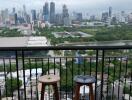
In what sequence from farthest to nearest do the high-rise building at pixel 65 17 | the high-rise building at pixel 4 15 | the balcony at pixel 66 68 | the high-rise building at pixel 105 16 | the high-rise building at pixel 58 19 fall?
the high-rise building at pixel 105 16
the high-rise building at pixel 58 19
the high-rise building at pixel 65 17
the high-rise building at pixel 4 15
the balcony at pixel 66 68

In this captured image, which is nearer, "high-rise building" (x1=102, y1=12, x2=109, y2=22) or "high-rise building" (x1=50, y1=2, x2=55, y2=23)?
"high-rise building" (x1=50, y1=2, x2=55, y2=23)

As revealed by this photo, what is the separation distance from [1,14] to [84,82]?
993 inches

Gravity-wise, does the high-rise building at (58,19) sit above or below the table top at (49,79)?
above

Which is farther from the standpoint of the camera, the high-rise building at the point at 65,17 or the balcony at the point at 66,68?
the high-rise building at the point at 65,17

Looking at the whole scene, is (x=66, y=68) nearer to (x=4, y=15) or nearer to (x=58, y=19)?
(x=4, y=15)

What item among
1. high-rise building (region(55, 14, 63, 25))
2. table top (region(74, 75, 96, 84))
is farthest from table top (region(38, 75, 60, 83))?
high-rise building (region(55, 14, 63, 25))

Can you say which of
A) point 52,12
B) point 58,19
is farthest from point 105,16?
point 52,12

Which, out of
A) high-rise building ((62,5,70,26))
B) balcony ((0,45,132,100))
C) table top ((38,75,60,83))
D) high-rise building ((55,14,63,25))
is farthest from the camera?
high-rise building ((55,14,63,25))

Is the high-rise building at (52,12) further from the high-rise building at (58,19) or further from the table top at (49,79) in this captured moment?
the table top at (49,79)

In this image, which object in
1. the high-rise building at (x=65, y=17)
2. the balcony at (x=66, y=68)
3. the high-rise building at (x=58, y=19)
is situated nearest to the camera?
the balcony at (x=66, y=68)

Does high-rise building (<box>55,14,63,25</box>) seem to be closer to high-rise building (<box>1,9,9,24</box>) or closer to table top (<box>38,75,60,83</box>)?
high-rise building (<box>1,9,9,24</box>)

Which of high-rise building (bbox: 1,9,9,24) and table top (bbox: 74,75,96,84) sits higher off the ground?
high-rise building (bbox: 1,9,9,24)

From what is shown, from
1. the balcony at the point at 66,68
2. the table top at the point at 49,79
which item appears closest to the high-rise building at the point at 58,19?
the balcony at the point at 66,68

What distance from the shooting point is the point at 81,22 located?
1276 inches
